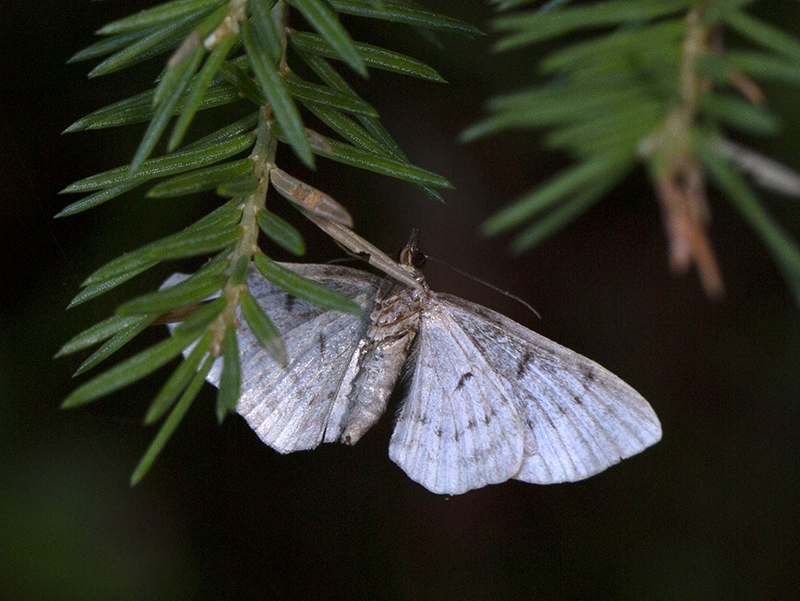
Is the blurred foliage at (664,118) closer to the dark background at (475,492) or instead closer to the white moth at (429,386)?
the white moth at (429,386)

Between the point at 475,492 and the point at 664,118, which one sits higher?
the point at 664,118

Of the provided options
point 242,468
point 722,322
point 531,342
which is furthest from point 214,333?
point 722,322

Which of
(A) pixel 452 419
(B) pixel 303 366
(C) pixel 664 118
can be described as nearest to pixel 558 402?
(A) pixel 452 419

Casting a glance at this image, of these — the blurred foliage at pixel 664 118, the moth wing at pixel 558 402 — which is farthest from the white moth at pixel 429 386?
the blurred foliage at pixel 664 118

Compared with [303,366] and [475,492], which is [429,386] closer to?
[303,366]

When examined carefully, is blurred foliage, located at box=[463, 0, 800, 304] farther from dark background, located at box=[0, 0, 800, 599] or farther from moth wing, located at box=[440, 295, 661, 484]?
dark background, located at box=[0, 0, 800, 599]

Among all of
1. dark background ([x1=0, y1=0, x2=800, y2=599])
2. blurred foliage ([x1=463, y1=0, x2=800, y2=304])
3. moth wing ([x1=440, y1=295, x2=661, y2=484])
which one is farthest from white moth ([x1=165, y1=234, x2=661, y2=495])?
blurred foliage ([x1=463, y1=0, x2=800, y2=304])
